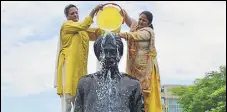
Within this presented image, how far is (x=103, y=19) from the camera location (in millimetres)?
7996

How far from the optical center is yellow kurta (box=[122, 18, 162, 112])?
855cm

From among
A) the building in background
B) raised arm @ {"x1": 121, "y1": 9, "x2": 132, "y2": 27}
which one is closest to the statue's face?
raised arm @ {"x1": 121, "y1": 9, "x2": 132, "y2": 27}

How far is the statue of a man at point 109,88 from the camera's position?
18.2 feet

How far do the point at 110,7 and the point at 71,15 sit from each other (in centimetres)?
85

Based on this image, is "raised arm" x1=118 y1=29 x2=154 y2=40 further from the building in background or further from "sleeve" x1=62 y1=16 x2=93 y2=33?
the building in background

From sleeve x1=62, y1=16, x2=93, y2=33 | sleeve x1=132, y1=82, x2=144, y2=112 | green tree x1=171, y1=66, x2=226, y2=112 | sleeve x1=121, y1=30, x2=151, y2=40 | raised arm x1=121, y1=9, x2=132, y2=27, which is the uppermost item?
raised arm x1=121, y1=9, x2=132, y2=27

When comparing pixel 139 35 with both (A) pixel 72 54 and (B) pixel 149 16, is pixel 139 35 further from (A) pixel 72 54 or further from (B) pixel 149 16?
(A) pixel 72 54

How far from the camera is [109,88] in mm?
5676

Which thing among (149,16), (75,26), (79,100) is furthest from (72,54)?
(79,100)

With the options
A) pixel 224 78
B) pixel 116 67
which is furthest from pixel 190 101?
pixel 116 67

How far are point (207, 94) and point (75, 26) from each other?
3165 centimetres

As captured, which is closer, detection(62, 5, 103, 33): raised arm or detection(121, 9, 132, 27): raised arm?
detection(62, 5, 103, 33): raised arm

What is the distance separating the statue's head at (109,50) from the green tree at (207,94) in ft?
103

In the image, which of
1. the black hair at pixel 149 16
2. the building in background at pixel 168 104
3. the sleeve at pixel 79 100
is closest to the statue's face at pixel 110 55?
the sleeve at pixel 79 100
